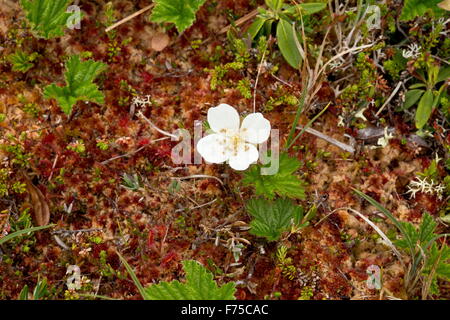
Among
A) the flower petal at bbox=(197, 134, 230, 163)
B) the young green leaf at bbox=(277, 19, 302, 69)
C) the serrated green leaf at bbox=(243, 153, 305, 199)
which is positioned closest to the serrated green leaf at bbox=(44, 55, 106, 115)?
the flower petal at bbox=(197, 134, 230, 163)

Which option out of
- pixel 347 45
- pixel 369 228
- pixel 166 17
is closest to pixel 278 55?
pixel 347 45

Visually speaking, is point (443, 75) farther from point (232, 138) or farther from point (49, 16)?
point (49, 16)

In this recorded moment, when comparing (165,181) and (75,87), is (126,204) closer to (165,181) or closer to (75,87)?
(165,181)

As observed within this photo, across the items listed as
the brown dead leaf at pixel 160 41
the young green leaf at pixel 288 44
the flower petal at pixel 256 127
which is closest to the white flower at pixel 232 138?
the flower petal at pixel 256 127

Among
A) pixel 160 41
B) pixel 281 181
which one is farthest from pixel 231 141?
pixel 160 41

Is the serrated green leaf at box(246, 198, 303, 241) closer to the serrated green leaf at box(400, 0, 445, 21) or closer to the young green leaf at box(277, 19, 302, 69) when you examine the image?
the young green leaf at box(277, 19, 302, 69)

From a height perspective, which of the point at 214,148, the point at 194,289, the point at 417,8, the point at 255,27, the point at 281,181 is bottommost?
the point at 194,289

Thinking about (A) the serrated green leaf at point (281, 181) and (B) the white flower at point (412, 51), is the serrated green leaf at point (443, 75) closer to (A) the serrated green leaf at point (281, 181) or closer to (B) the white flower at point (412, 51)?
(B) the white flower at point (412, 51)
